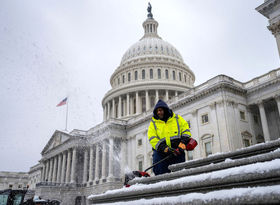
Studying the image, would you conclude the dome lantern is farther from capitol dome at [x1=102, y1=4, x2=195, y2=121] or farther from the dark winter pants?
the dark winter pants

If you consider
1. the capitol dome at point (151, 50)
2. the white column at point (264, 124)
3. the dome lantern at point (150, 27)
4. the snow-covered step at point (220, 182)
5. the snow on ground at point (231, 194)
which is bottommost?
the snow on ground at point (231, 194)

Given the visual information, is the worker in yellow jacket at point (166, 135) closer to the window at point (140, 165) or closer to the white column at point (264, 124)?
the white column at point (264, 124)

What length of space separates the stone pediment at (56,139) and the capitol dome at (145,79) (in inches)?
447

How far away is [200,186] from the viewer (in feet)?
14.2

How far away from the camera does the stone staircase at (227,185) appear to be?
333cm

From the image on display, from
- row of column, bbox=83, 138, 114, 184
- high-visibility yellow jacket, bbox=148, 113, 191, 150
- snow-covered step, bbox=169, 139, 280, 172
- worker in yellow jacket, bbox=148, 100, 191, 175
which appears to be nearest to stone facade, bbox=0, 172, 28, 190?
row of column, bbox=83, 138, 114, 184

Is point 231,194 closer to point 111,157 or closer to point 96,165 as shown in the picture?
point 111,157

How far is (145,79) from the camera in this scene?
204 ft

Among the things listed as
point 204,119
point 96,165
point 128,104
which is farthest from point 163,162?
point 128,104

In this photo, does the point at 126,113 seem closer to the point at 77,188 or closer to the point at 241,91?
the point at 77,188

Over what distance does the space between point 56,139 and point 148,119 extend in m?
29.9

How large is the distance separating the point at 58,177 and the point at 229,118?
41.6 meters

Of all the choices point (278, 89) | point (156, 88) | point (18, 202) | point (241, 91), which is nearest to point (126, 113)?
point (156, 88)

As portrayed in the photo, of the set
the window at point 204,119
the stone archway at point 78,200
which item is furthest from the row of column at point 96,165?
the window at point 204,119
